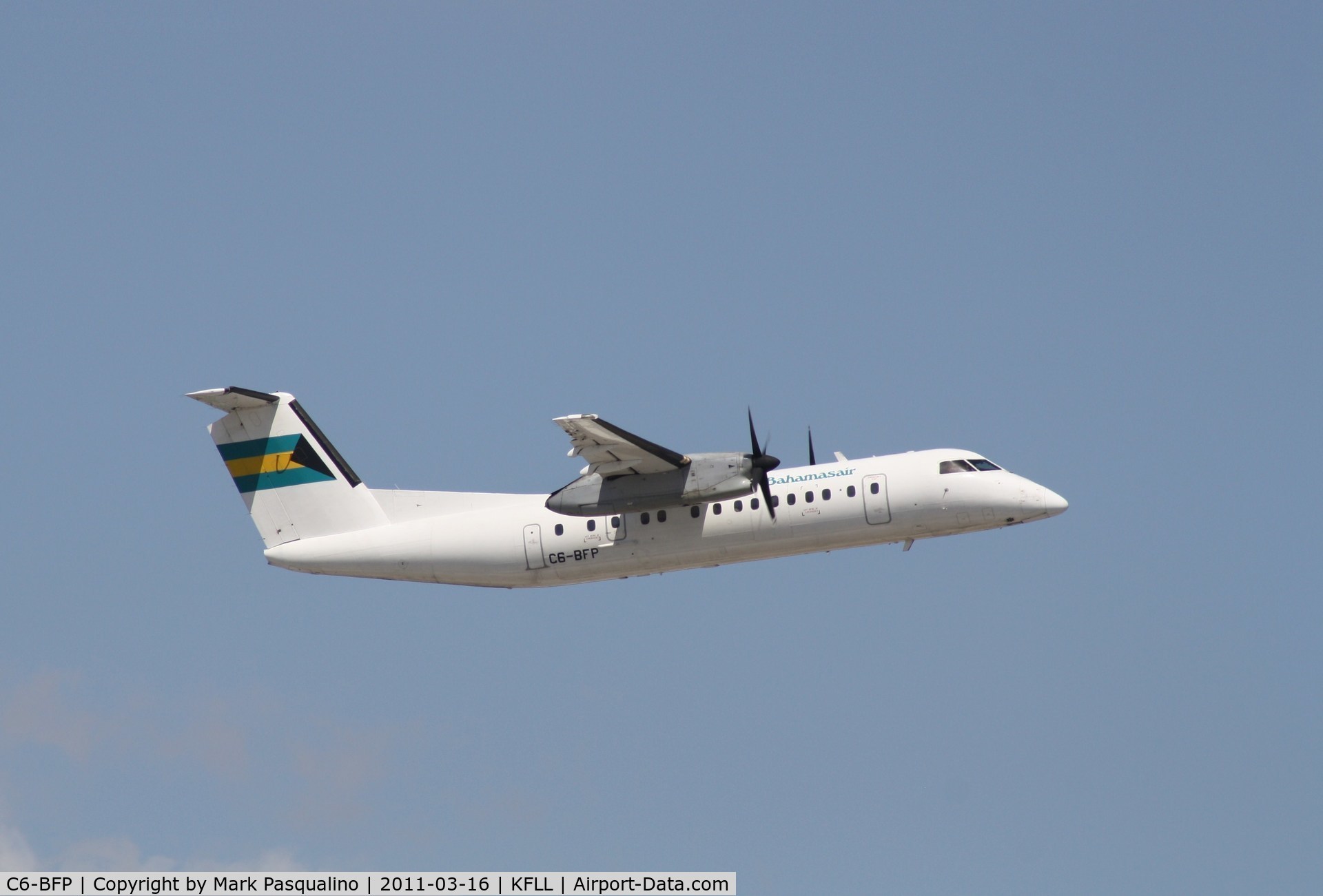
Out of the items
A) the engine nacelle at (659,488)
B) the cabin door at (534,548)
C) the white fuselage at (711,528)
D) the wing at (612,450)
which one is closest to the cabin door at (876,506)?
the white fuselage at (711,528)

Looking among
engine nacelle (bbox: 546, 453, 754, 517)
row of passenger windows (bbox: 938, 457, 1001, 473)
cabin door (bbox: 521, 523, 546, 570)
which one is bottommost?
cabin door (bbox: 521, 523, 546, 570)

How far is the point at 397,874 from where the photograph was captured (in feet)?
80.7

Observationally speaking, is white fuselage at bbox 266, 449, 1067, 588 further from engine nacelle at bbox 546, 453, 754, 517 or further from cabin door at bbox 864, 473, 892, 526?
engine nacelle at bbox 546, 453, 754, 517

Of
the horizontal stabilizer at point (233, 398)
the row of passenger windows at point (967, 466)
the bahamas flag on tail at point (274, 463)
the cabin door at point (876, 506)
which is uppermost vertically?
the horizontal stabilizer at point (233, 398)

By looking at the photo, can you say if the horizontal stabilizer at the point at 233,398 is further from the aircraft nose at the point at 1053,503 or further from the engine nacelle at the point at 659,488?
the aircraft nose at the point at 1053,503

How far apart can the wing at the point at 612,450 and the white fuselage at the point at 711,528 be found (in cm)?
99

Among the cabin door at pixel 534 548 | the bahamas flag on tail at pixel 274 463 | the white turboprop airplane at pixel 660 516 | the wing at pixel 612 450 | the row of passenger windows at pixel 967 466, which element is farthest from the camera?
the bahamas flag on tail at pixel 274 463

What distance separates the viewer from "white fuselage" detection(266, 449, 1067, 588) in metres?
26.1

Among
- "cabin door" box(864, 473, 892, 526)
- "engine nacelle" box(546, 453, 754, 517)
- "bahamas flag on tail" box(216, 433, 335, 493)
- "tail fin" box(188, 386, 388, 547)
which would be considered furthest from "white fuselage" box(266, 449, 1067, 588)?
"bahamas flag on tail" box(216, 433, 335, 493)

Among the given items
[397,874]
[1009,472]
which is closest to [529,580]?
[397,874]

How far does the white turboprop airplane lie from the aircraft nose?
0.07 feet

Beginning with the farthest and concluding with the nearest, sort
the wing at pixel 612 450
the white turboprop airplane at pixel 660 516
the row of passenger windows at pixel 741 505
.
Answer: the row of passenger windows at pixel 741 505, the white turboprop airplane at pixel 660 516, the wing at pixel 612 450

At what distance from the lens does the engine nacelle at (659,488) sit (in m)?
25.8

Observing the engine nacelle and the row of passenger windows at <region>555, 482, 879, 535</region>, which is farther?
the row of passenger windows at <region>555, 482, 879, 535</region>
